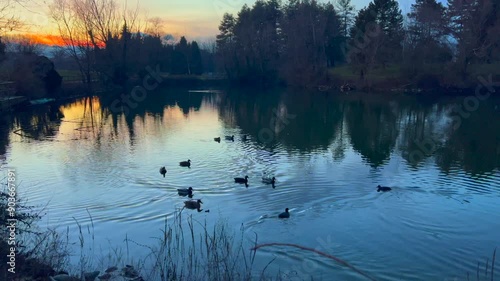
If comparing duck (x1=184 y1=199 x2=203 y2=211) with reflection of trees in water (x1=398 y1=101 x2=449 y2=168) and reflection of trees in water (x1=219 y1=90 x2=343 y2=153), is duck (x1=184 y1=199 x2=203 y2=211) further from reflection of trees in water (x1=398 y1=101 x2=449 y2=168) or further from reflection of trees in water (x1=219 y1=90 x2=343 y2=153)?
reflection of trees in water (x1=398 y1=101 x2=449 y2=168)

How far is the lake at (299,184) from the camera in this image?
8586 mm

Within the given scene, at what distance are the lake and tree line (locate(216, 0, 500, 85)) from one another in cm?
2344

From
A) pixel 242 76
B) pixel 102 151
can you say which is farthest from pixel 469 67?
pixel 102 151

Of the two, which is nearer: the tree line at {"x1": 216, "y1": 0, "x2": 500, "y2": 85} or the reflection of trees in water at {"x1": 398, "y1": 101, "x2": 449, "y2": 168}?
the reflection of trees in water at {"x1": 398, "y1": 101, "x2": 449, "y2": 168}

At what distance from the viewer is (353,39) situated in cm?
5475

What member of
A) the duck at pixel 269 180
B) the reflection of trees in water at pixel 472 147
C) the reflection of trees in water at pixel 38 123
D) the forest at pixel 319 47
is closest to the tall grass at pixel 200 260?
the duck at pixel 269 180

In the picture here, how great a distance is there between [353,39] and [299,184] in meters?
45.9

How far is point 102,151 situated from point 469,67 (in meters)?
44.4

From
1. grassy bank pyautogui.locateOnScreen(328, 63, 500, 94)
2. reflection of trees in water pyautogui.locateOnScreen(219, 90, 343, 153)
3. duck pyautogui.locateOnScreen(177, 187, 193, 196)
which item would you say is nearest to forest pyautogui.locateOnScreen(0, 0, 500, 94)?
grassy bank pyautogui.locateOnScreen(328, 63, 500, 94)

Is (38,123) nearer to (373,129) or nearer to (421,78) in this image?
(373,129)

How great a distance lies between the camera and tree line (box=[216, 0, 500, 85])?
47.1m

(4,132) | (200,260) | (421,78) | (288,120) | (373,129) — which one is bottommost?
(200,260)

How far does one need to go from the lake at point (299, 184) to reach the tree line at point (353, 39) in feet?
76.9

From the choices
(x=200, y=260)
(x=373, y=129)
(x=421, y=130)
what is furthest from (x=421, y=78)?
(x=200, y=260)
